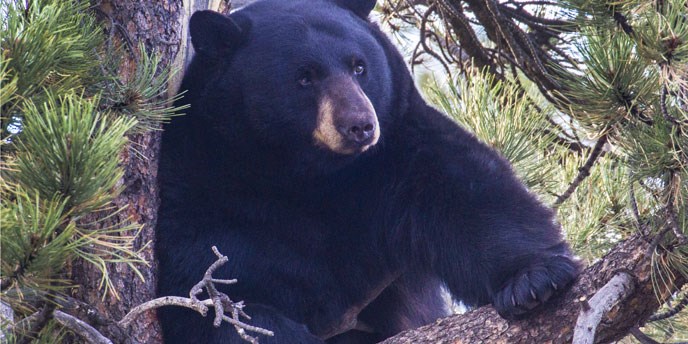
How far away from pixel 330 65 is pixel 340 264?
96 cm

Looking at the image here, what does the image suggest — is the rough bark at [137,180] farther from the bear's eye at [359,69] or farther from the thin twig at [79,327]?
the bear's eye at [359,69]

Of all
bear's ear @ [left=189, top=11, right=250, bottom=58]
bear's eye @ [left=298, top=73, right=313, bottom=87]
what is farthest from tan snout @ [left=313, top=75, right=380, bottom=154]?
bear's ear @ [left=189, top=11, right=250, bottom=58]

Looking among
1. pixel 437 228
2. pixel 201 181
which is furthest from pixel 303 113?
pixel 437 228

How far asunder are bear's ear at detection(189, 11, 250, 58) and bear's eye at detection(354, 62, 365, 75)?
59 cm

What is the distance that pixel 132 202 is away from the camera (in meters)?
3.39

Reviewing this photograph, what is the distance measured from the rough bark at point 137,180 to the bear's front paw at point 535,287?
137cm

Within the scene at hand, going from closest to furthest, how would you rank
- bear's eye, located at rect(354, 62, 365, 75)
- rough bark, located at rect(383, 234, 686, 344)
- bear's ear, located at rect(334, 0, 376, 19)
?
1. rough bark, located at rect(383, 234, 686, 344)
2. bear's eye, located at rect(354, 62, 365, 75)
3. bear's ear, located at rect(334, 0, 376, 19)

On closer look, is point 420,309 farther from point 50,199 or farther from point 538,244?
point 50,199

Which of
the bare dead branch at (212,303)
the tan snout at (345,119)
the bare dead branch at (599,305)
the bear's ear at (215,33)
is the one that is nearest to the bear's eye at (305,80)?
the tan snout at (345,119)

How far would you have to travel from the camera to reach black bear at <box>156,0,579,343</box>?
378 cm

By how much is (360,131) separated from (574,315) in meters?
1.24

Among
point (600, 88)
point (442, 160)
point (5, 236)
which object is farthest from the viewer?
point (442, 160)

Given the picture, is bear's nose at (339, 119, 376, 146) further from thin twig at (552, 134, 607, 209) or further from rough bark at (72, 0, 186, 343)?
thin twig at (552, 134, 607, 209)

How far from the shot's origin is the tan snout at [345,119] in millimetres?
3738
